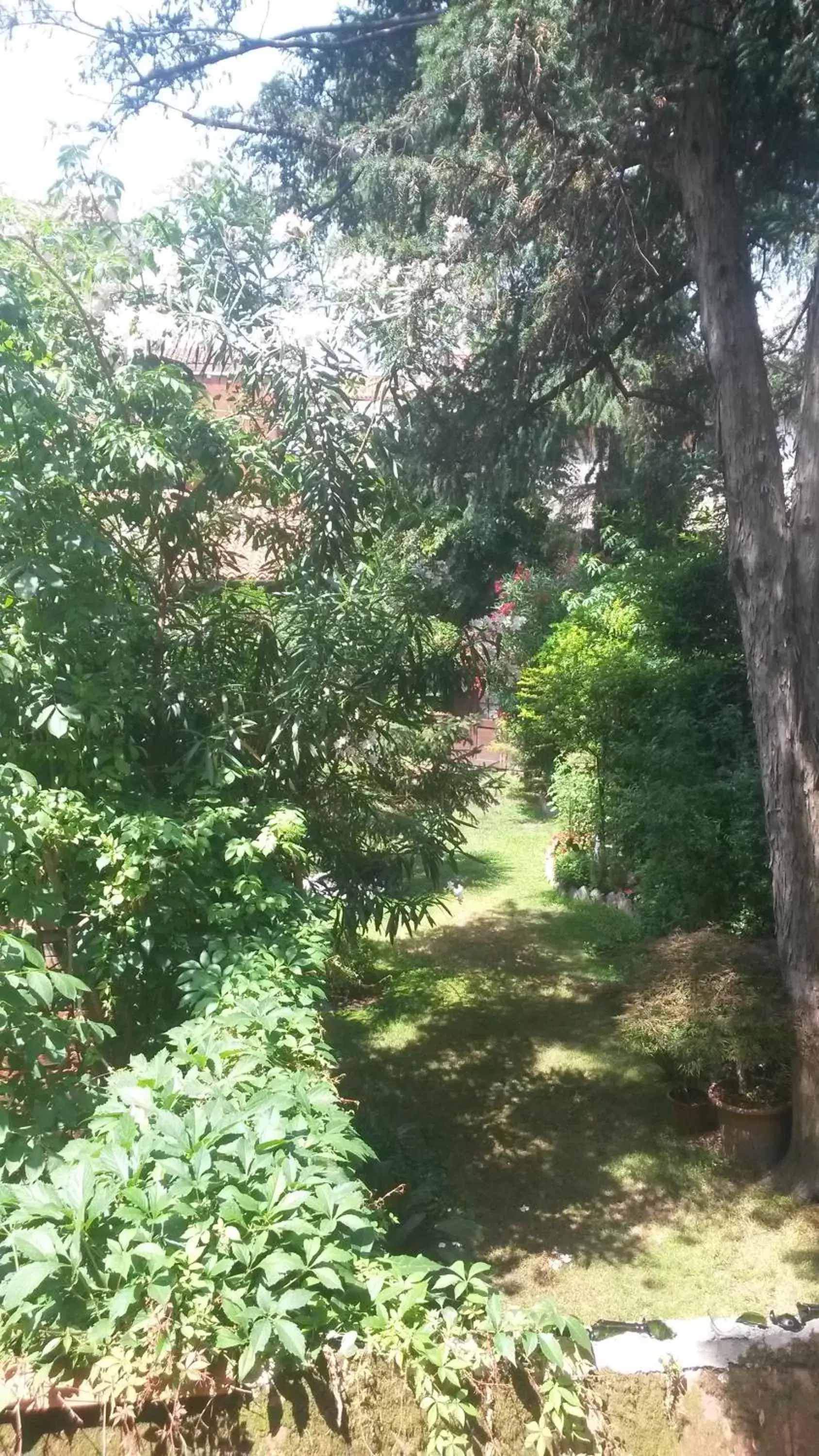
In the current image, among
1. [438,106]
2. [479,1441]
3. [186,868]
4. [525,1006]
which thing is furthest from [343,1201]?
[525,1006]

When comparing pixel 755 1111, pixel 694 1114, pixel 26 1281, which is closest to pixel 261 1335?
pixel 26 1281

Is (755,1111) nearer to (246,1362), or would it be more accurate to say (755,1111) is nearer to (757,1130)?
(757,1130)

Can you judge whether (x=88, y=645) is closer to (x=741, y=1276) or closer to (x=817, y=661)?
(x=817, y=661)

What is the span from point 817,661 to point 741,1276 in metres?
2.76

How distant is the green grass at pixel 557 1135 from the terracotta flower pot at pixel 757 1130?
0.12m

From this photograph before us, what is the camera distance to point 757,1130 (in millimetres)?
4996

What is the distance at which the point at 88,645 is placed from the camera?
314 centimetres

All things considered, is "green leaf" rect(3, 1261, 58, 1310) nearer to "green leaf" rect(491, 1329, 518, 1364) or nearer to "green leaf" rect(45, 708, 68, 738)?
"green leaf" rect(491, 1329, 518, 1364)

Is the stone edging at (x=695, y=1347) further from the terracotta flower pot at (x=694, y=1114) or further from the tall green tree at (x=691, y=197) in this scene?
the terracotta flower pot at (x=694, y=1114)

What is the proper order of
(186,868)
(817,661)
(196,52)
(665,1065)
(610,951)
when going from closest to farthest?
(186,868) < (817,661) < (196,52) < (665,1065) < (610,951)

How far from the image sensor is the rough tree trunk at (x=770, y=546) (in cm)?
440

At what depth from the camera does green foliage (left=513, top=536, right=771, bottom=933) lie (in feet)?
20.4

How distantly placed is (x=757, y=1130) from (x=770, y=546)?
303cm

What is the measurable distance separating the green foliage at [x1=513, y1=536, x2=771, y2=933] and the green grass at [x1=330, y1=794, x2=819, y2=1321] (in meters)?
0.80
